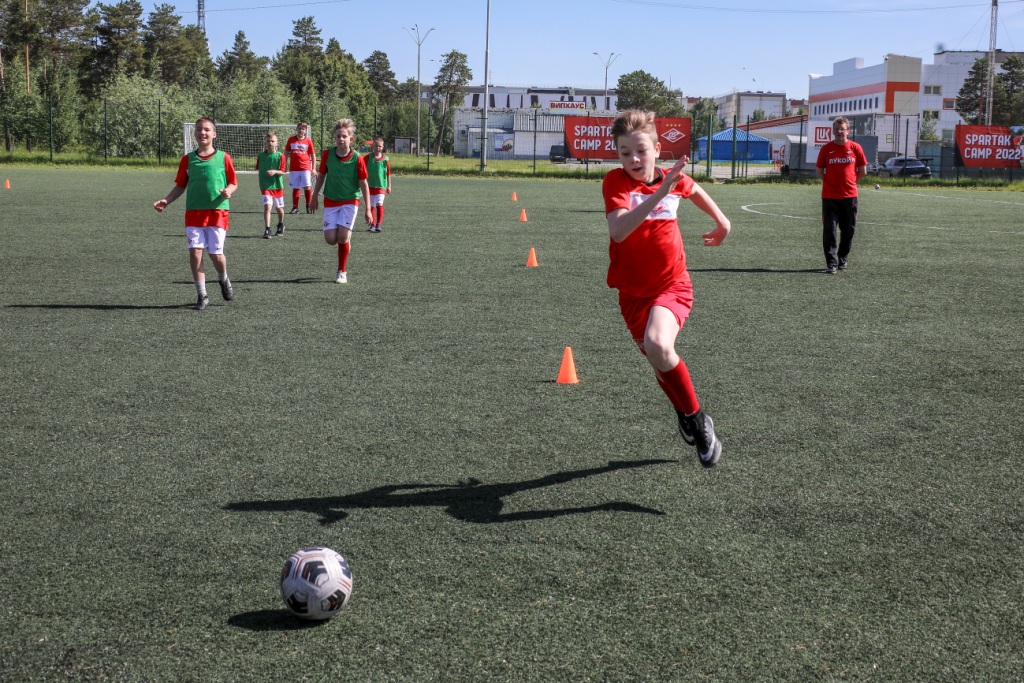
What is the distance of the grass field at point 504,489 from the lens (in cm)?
351

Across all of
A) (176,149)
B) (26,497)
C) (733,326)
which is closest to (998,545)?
(26,497)

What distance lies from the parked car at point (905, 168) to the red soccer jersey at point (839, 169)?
40382 millimetres

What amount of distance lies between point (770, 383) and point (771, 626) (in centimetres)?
402

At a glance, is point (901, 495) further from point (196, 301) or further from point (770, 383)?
point (196, 301)

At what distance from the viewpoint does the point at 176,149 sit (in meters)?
53.6

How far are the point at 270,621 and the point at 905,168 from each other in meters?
53.6

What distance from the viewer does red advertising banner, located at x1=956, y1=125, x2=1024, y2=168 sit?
1673 inches

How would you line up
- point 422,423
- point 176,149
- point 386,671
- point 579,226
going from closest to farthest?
1. point 386,671
2. point 422,423
3. point 579,226
4. point 176,149

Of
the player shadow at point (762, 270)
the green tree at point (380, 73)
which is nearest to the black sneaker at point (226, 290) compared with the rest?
the player shadow at point (762, 270)

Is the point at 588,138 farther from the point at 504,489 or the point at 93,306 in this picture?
the point at 504,489

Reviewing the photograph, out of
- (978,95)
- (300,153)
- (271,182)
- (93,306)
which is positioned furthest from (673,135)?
(978,95)

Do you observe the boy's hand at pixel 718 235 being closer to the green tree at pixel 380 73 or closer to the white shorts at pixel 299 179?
the white shorts at pixel 299 179

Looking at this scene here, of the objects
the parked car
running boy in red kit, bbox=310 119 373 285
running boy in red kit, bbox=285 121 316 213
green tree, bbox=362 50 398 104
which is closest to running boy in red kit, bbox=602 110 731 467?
running boy in red kit, bbox=310 119 373 285

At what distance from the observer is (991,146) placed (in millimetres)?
42906
